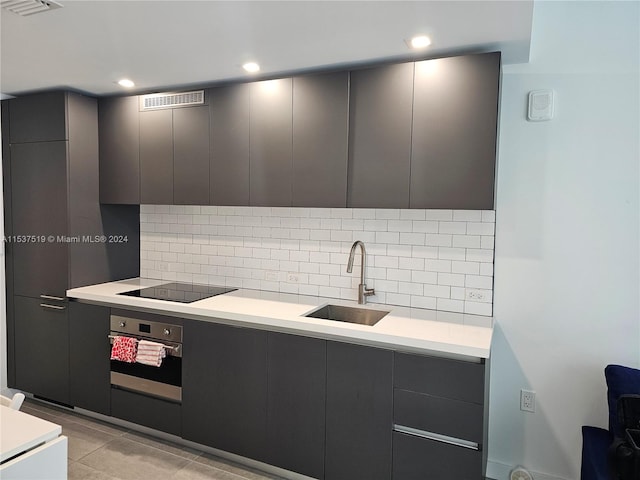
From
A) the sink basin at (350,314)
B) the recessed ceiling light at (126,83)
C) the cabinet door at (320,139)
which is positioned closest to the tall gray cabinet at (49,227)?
the recessed ceiling light at (126,83)

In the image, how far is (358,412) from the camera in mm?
2471

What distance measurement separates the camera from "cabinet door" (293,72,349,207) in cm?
274

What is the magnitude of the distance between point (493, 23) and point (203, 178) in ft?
6.84

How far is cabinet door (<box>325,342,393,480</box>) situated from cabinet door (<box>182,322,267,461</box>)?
1.49ft

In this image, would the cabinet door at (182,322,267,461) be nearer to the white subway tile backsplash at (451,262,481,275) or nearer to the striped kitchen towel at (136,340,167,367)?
the striped kitchen towel at (136,340,167,367)

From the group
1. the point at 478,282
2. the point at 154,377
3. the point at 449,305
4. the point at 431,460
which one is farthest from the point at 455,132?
the point at 154,377

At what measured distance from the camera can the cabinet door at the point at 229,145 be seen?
3.07 metres

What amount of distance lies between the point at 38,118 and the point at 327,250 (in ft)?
8.14

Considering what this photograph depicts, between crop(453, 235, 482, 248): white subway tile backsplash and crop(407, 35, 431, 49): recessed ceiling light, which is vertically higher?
crop(407, 35, 431, 49): recessed ceiling light

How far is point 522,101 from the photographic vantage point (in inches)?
104

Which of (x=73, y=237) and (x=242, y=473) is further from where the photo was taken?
(x=73, y=237)

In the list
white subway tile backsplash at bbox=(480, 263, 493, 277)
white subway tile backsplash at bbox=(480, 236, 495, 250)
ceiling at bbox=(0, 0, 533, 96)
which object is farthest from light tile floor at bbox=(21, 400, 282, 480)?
ceiling at bbox=(0, 0, 533, 96)

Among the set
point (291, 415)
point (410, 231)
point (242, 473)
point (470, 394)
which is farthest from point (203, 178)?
point (470, 394)

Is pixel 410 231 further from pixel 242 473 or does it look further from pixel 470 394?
pixel 242 473
